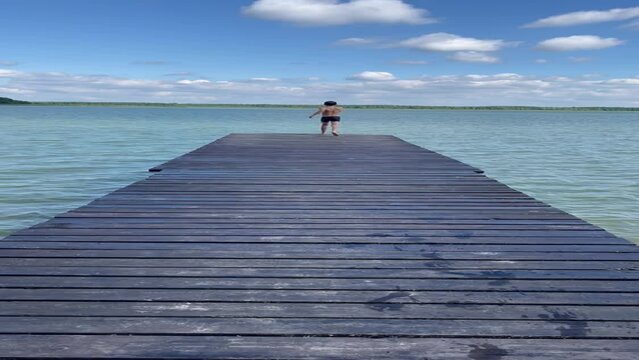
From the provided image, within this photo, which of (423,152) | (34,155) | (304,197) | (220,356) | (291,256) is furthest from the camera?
(34,155)

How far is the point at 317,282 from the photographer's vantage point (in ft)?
12.5

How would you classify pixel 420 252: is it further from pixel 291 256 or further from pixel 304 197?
pixel 304 197

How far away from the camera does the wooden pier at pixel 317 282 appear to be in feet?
9.55

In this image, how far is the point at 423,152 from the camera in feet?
46.1

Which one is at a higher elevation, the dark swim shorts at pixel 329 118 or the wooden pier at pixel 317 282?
the dark swim shorts at pixel 329 118

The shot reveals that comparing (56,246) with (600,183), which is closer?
(56,246)

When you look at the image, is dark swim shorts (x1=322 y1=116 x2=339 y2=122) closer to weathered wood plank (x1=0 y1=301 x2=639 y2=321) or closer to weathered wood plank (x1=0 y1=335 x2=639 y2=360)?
weathered wood plank (x1=0 y1=301 x2=639 y2=321)

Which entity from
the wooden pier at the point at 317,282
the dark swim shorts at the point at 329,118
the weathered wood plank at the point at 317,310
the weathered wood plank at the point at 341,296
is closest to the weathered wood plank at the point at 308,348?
the wooden pier at the point at 317,282

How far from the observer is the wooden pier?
2.91 metres

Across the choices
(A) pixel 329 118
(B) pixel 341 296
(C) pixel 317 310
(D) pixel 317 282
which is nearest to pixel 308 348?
(C) pixel 317 310

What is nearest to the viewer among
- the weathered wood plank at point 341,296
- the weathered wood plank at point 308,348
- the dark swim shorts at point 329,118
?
the weathered wood plank at point 308,348

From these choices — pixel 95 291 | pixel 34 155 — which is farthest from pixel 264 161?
pixel 34 155

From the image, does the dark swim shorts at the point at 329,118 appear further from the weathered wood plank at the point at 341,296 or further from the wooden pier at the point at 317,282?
the weathered wood plank at the point at 341,296

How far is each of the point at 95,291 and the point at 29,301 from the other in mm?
366
